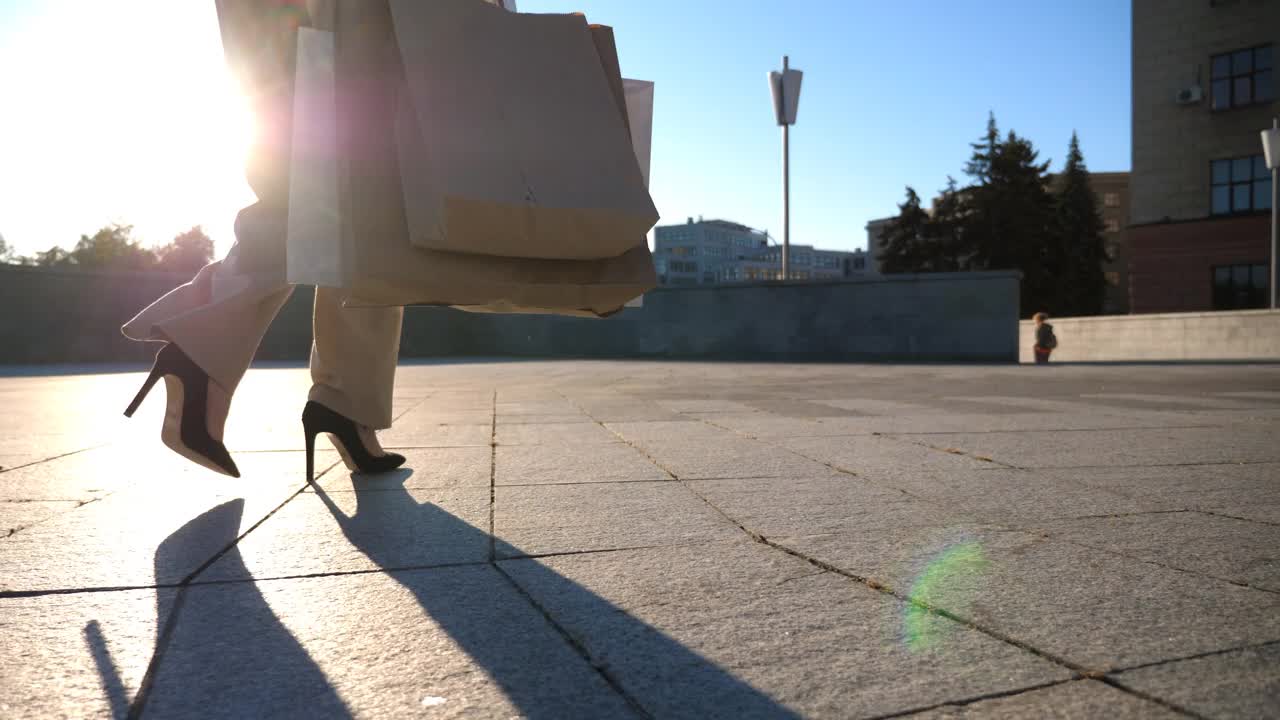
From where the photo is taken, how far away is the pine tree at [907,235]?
50.6m

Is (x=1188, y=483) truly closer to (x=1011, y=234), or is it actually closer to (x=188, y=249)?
(x=1011, y=234)

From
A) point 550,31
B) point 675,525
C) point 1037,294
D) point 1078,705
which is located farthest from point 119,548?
point 1037,294

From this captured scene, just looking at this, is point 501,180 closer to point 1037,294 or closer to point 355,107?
point 355,107

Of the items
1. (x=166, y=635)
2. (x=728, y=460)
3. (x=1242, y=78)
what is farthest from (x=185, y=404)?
(x=1242, y=78)

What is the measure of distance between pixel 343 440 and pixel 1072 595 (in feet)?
7.46

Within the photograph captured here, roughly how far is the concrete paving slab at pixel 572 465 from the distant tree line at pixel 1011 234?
4479 centimetres

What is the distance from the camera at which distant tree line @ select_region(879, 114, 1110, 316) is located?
148 feet

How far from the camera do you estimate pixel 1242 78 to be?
26.5 metres

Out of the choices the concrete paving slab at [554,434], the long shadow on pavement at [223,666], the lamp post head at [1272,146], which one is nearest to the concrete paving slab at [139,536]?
the long shadow on pavement at [223,666]

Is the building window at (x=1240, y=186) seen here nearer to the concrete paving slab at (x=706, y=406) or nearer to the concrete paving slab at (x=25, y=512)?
the concrete paving slab at (x=706, y=406)

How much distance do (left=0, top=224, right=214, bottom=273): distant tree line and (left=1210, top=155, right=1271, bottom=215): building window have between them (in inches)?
2167

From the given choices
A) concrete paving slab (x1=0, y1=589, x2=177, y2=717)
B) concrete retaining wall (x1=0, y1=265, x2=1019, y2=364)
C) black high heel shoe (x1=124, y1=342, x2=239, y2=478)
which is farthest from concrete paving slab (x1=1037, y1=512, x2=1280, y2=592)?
concrete retaining wall (x1=0, y1=265, x2=1019, y2=364)

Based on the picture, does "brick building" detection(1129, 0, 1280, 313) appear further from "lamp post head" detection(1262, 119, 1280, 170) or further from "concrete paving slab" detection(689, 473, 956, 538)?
"concrete paving slab" detection(689, 473, 956, 538)

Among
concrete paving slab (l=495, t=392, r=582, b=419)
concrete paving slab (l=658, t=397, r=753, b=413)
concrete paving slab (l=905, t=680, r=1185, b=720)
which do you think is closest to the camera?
concrete paving slab (l=905, t=680, r=1185, b=720)
